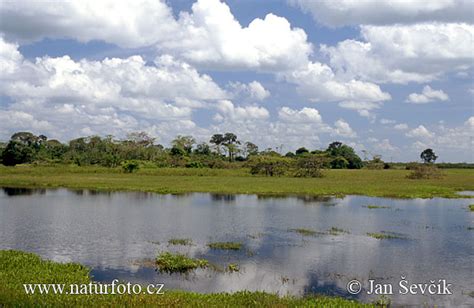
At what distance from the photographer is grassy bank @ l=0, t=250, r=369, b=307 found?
13.4 m

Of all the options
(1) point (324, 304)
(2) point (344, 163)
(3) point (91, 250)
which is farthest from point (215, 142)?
(1) point (324, 304)

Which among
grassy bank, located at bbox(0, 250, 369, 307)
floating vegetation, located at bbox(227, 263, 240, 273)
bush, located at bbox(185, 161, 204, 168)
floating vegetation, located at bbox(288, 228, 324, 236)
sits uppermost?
bush, located at bbox(185, 161, 204, 168)

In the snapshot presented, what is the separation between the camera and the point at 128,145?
475 feet

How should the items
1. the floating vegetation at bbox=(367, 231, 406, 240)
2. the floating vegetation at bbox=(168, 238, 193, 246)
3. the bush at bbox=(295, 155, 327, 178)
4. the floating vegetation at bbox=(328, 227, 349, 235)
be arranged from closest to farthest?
the floating vegetation at bbox=(168, 238, 193, 246), the floating vegetation at bbox=(367, 231, 406, 240), the floating vegetation at bbox=(328, 227, 349, 235), the bush at bbox=(295, 155, 327, 178)

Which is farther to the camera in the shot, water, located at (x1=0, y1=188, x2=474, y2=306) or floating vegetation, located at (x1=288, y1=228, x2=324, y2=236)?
floating vegetation, located at (x1=288, y1=228, x2=324, y2=236)

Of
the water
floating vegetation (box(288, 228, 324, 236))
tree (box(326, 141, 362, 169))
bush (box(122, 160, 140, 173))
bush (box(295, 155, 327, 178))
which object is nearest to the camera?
the water

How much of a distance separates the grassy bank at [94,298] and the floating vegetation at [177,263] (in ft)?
11.4

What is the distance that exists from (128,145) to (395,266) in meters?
129

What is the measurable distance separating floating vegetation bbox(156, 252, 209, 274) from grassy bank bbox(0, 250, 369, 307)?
3461 mm

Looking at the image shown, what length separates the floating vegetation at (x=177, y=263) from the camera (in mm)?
21016

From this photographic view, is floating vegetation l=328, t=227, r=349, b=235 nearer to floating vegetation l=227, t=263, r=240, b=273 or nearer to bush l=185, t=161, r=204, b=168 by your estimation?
floating vegetation l=227, t=263, r=240, b=273

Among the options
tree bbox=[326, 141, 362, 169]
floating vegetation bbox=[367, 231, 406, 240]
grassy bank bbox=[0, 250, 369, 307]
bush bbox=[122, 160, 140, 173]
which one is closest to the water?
floating vegetation bbox=[367, 231, 406, 240]

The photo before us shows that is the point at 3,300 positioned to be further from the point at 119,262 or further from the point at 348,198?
the point at 348,198

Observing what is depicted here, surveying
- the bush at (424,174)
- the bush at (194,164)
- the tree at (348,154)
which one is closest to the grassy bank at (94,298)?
the bush at (424,174)
